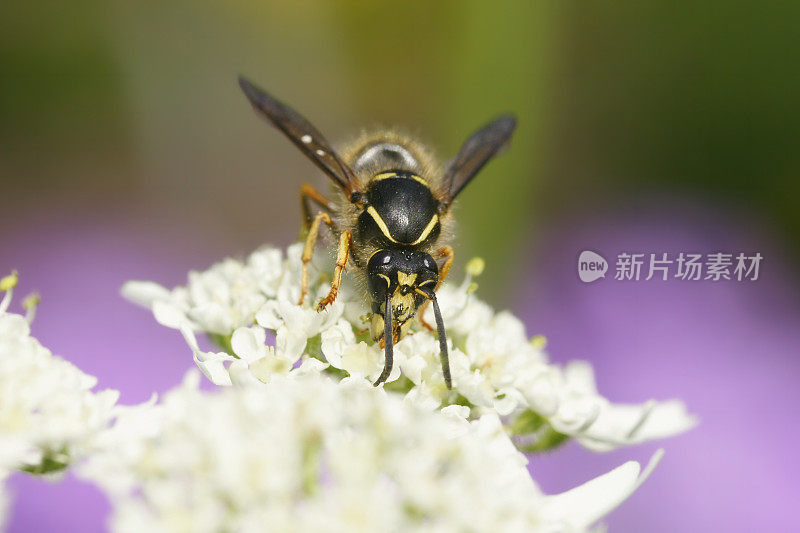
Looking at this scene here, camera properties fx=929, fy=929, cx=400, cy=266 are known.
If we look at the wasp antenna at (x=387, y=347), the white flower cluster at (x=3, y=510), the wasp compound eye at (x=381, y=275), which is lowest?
the white flower cluster at (x=3, y=510)

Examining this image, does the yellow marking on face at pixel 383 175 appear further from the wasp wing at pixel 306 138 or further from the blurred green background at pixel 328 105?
the blurred green background at pixel 328 105

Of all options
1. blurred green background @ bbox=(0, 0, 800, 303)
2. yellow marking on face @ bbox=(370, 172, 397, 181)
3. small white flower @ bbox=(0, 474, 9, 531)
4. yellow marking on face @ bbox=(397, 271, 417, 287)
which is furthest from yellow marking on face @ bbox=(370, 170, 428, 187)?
blurred green background @ bbox=(0, 0, 800, 303)

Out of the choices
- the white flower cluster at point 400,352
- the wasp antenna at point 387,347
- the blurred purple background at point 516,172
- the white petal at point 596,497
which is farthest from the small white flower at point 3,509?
the blurred purple background at point 516,172

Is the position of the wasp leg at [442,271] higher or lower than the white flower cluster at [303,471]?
higher

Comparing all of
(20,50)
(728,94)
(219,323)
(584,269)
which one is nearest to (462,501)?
(219,323)

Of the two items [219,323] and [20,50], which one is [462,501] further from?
[20,50]

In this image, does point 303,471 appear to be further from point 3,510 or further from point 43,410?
point 43,410

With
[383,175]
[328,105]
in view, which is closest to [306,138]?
[383,175]

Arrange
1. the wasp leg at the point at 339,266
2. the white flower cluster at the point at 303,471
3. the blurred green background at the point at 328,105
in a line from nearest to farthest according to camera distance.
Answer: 1. the white flower cluster at the point at 303,471
2. the wasp leg at the point at 339,266
3. the blurred green background at the point at 328,105
